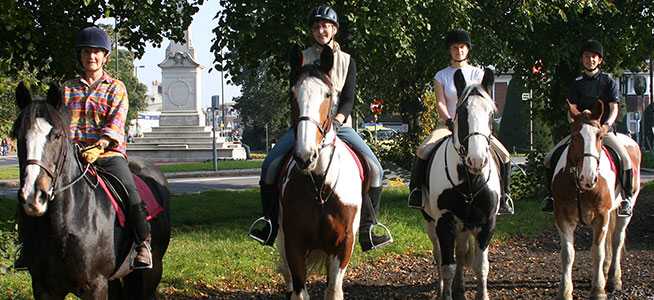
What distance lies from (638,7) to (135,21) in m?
11.3

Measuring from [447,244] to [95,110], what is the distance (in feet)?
12.5

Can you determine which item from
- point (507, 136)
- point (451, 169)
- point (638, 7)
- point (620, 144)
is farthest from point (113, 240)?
point (507, 136)

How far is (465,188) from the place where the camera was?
25.5ft

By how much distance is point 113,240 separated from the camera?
6.17 meters

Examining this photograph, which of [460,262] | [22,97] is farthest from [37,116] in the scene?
[460,262]

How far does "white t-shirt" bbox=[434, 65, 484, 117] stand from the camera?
843 cm

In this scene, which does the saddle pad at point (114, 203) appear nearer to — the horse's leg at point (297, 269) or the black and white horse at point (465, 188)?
the horse's leg at point (297, 269)

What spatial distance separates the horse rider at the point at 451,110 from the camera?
8.39 m

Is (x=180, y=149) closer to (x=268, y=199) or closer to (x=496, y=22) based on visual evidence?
(x=496, y=22)

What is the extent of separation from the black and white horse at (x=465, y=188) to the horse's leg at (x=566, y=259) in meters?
1.22

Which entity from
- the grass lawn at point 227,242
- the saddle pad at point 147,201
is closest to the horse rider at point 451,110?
the grass lawn at point 227,242

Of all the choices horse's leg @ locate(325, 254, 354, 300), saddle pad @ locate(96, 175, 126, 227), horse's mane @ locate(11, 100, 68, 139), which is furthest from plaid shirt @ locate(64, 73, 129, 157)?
horse's leg @ locate(325, 254, 354, 300)

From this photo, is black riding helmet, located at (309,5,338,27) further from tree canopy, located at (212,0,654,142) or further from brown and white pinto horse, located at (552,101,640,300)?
tree canopy, located at (212,0,654,142)

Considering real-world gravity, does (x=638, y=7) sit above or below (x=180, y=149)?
above
